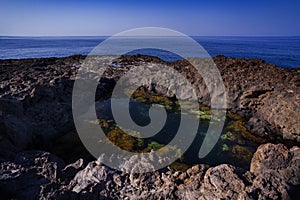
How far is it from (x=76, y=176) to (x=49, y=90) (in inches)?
338

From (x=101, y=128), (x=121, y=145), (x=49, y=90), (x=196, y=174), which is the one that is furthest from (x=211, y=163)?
(x=49, y=90)

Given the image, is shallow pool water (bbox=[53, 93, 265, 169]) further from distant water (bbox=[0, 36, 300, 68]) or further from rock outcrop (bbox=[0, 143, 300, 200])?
distant water (bbox=[0, 36, 300, 68])

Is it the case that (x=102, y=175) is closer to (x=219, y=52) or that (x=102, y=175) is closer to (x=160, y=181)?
(x=160, y=181)

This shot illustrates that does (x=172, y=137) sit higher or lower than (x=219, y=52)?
lower

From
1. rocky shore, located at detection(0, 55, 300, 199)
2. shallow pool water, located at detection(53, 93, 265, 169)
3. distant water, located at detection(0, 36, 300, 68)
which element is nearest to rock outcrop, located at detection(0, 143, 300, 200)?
rocky shore, located at detection(0, 55, 300, 199)

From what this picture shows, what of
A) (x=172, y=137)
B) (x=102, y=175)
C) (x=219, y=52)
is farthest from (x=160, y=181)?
(x=219, y=52)

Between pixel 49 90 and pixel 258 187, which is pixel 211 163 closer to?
pixel 258 187

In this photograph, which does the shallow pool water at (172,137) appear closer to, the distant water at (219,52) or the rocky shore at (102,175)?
the rocky shore at (102,175)

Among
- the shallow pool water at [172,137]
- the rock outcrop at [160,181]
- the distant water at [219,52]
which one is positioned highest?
the distant water at [219,52]

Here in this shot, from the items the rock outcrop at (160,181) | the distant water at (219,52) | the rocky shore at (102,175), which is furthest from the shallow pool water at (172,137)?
the distant water at (219,52)

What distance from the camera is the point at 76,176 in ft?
18.7

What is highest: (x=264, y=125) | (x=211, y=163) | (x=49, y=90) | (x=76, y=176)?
(x=49, y=90)

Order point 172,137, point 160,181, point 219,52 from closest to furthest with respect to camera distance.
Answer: point 160,181 → point 172,137 → point 219,52

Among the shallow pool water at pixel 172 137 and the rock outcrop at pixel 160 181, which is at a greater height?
the rock outcrop at pixel 160 181
